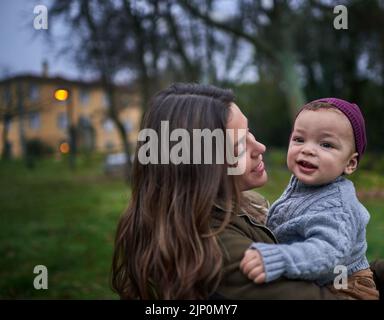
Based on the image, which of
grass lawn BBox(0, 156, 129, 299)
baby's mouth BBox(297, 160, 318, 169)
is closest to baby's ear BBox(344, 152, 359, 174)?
baby's mouth BBox(297, 160, 318, 169)

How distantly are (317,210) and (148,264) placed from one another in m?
0.60

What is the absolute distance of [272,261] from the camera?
131cm

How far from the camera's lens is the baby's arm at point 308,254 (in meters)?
1.31

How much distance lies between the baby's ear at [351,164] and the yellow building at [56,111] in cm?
418

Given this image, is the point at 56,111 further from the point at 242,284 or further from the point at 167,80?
the point at 242,284

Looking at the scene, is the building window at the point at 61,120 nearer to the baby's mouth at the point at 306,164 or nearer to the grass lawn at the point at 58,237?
the grass lawn at the point at 58,237

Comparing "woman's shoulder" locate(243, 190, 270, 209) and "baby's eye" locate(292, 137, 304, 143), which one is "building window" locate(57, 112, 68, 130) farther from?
"baby's eye" locate(292, 137, 304, 143)

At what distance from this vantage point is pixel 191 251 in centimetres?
139

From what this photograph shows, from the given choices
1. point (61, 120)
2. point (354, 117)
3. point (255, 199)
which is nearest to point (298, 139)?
point (354, 117)

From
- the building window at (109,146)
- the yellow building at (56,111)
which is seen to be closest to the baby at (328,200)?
the yellow building at (56,111)

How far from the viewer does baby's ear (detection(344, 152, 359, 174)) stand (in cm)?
163

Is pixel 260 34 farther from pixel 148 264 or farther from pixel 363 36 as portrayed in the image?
pixel 148 264
